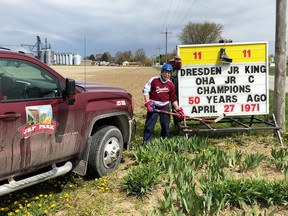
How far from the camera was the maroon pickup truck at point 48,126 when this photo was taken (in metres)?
3.35

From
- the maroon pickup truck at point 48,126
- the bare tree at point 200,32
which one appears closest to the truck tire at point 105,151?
the maroon pickup truck at point 48,126

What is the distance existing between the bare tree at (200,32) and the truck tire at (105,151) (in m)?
74.7

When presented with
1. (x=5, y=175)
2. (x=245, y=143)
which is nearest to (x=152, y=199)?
(x=5, y=175)

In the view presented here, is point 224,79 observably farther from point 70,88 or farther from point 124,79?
point 124,79

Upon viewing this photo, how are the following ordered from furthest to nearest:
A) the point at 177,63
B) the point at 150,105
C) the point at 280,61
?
the point at 280,61 → the point at 177,63 → the point at 150,105

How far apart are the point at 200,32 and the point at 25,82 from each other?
79048 millimetres

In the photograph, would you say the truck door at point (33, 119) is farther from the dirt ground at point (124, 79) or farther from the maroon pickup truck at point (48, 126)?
the dirt ground at point (124, 79)

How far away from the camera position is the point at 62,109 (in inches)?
154

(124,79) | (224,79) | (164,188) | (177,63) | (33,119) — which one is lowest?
(164,188)

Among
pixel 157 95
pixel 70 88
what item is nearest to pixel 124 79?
pixel 157 95

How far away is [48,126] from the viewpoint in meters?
3.73

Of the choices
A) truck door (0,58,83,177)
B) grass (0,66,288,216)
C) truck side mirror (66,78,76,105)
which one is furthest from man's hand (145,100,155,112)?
truck side mirror (66,78,76,105)

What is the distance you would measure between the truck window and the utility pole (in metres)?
4.96

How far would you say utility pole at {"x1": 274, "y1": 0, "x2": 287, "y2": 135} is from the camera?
6.80 metres
